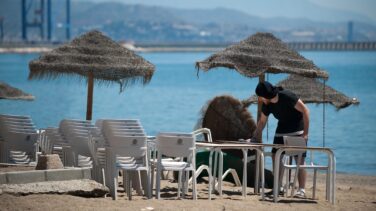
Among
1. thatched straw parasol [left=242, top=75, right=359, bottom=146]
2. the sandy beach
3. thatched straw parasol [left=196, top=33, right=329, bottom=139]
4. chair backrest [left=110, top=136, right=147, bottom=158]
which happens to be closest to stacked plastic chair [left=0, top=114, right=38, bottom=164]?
the sandy beach

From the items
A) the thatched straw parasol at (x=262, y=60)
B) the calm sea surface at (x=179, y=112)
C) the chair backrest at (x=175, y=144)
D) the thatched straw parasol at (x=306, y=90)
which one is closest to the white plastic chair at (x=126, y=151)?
the chair backrest at (x=175, y=144)

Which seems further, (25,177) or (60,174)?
(60,174)

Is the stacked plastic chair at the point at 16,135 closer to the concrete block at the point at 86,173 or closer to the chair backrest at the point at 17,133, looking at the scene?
the chair backrest at the point at 17,133

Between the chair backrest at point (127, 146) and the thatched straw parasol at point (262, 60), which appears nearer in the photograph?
the chair backrest at point (127, 146)

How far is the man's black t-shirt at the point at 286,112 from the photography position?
10008 mm

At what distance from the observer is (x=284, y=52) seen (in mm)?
11711

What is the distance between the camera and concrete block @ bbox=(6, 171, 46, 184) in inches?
345

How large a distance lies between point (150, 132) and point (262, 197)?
2051 centimetres

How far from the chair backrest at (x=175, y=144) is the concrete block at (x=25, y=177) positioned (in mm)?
1097

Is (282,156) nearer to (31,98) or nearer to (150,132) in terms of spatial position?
(31,98)

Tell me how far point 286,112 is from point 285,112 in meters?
0.01

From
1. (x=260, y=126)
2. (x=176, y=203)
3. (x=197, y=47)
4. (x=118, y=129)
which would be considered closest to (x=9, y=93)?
(x=260, y=126)

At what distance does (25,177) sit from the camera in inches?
348

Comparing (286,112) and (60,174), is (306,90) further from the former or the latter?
(60,174)
